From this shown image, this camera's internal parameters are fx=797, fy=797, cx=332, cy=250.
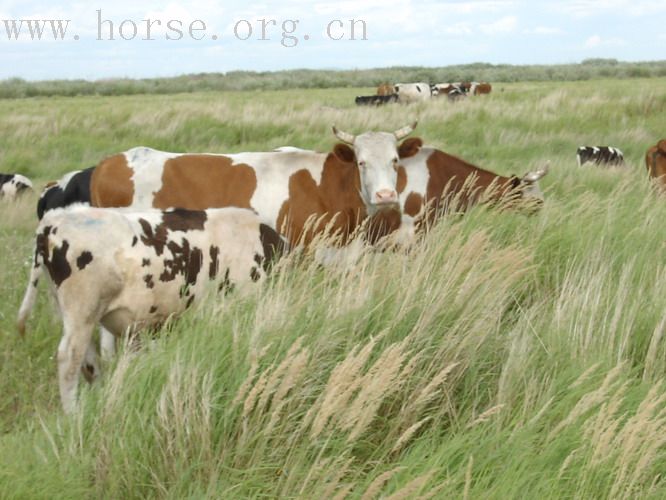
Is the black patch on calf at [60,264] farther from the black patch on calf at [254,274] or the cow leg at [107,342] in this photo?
the black patch on calf at [254,274]


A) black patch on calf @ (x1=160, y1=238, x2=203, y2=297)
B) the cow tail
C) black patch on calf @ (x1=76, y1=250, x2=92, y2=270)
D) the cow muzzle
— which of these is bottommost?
the cow tail

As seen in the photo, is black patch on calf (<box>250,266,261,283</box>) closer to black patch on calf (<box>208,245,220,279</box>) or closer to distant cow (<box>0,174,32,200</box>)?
black patch on calf (<box>208,245,220,279</box>)

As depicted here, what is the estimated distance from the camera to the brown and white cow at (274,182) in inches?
257

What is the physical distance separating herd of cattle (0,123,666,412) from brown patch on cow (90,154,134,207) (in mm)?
12

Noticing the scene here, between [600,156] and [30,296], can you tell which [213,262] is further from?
[600,156]

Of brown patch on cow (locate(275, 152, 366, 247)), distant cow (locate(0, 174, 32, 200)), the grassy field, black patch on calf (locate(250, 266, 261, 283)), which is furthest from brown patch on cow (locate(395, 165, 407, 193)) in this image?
distant cow (locate(0, 174, 32, 200))

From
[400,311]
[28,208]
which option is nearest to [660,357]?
[400,311]

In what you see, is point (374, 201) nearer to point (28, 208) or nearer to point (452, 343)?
point (452, 343)

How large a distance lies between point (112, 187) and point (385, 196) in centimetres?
246

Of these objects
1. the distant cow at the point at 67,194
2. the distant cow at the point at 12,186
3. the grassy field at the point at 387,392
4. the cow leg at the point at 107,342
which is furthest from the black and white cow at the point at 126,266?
the distant cow at the point at 12,186

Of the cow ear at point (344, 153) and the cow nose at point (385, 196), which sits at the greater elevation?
the cow ear at point (344, 153)

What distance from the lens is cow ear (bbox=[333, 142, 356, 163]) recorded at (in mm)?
6574

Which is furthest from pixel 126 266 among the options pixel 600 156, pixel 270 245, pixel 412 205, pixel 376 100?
pixel 376 100

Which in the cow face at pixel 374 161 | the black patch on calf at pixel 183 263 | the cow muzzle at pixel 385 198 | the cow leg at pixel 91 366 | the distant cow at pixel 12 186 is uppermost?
the cow face at pixel 374 161
